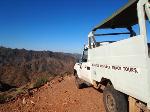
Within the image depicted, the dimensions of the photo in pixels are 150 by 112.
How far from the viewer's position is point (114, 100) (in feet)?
19.3

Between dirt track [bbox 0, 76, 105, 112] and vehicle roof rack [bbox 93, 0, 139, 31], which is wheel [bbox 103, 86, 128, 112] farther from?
vehicle roof rack [bbox 93, 0, 139, 31]

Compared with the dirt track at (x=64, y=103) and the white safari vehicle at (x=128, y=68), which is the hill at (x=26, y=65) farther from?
the white safari vehicle at (x=128, y=68)

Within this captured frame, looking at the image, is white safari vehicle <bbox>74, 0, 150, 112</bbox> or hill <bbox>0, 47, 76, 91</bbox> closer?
white safari vehicle <bbox>74, 0, 150, 112</bbox>

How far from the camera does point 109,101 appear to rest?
20.7 ft

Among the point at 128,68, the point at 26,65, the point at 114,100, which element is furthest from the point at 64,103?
the point at 26,65

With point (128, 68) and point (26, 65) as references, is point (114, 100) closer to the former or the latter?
point (128, 68)

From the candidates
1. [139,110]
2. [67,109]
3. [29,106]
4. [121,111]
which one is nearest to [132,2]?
[139,110]

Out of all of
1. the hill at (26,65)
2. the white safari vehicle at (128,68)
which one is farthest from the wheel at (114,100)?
the hill at (26,65)

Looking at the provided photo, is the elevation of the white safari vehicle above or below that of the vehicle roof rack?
below

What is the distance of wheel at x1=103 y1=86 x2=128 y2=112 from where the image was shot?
5660 millimetres

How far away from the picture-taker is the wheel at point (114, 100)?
566 cm

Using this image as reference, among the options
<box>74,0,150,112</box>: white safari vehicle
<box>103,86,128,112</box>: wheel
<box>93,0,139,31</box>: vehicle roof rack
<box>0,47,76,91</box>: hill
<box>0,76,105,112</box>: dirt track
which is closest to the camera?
<box>74,0,150,112</box>: white safari vehicle

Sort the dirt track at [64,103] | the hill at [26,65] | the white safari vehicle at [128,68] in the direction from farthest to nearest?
the hill at [26,65]
the dirt track at [64,103]
the white safari vehicle at [128,68]

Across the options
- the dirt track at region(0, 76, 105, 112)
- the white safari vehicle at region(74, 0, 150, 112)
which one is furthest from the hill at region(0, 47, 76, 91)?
the white safari vehicle at region(74, 0, 150, 112)
